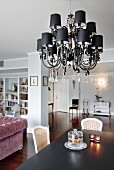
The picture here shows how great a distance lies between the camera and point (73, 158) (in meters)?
1.63

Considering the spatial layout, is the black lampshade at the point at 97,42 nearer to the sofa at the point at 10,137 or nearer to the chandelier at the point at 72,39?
the chandelier at the point at 72,39

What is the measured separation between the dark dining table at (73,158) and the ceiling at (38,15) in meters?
1.98

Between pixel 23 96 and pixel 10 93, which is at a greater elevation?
pixel 10 93

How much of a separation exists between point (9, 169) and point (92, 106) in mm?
6917

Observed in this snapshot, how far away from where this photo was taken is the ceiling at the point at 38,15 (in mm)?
2225

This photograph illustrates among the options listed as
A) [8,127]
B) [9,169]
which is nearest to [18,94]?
[8,127]

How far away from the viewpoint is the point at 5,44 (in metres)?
4.24

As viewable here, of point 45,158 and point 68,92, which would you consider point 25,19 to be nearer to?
point 45,158

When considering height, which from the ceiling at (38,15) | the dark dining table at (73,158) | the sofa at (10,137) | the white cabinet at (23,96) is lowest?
the sofa at (10,137)

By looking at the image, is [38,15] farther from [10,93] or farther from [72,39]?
[10,93]

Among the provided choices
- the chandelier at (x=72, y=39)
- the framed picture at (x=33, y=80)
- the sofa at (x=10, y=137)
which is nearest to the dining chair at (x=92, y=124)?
the chandelier at (x=72, y=39)

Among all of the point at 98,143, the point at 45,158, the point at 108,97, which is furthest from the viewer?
the point at 108,97

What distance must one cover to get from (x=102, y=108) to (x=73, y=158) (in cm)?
739

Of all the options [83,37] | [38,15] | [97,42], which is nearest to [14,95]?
[38,15]
